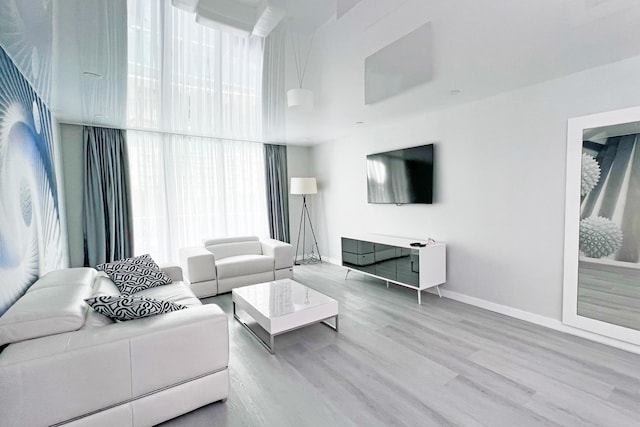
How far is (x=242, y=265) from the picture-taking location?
410 cm

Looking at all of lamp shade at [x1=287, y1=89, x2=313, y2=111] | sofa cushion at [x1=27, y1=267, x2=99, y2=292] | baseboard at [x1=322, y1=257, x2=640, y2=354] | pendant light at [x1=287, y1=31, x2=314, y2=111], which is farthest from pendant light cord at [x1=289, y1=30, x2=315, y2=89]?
A: baseboard at [x1=322, y1=257, x2=640, y2=354]

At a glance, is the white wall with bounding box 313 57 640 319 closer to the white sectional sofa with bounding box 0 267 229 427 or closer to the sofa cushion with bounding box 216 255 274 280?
the sofa cushion with bounding box 216 255 274 280

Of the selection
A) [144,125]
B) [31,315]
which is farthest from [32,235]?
[144,125]

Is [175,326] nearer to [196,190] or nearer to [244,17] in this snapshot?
[244,17]

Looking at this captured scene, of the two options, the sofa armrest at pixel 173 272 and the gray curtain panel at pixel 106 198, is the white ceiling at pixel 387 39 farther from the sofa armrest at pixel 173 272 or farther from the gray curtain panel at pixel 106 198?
the sofa armrest at pixel 173 272

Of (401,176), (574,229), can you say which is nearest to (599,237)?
(574,229)

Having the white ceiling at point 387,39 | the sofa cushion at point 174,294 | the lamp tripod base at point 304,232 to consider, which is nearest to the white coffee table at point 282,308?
the sofa cushion at point 174,294

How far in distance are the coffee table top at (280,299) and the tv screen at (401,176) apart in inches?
76.4

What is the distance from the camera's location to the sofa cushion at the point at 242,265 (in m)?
3.96

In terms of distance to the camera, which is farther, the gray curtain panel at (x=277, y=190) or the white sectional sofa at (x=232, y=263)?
the gray curtain panel at (x=277, y=190)

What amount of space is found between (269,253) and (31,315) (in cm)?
315

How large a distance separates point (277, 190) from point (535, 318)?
14.3ft

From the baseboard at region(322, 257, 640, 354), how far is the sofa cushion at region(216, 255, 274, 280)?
2335mm

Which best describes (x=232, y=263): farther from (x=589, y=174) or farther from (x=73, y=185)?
(x=589, y=174)
